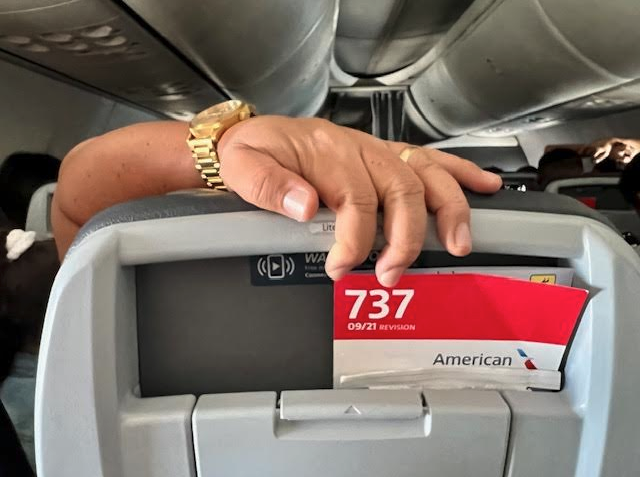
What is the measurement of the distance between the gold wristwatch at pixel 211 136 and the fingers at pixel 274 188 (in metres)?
0.19

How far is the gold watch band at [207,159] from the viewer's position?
2.94 feet

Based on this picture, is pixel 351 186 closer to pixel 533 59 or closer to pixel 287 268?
pixel 287 268

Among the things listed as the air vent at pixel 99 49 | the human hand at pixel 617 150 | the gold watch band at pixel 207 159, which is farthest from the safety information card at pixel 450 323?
the human hand at pixel 617 150

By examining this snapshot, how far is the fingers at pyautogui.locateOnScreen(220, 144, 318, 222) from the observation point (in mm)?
663

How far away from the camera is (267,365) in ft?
2.51

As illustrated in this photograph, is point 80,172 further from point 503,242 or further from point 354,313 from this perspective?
point 503,242

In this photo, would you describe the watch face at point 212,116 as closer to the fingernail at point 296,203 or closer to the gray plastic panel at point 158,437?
the fingernail at point 296,203

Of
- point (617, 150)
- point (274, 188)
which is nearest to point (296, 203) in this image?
point (274, 188)

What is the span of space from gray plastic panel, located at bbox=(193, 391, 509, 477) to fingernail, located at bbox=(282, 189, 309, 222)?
221mm

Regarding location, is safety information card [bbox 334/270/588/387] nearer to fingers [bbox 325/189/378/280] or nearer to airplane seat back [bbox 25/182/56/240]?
fingers [bbox 325/189/378/280]

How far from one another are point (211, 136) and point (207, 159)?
0.04 m

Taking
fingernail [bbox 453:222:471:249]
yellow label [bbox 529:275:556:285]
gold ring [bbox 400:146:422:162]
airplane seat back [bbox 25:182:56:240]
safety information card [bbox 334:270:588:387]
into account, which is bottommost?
airplane seat back [bbox 25:182:56:240]

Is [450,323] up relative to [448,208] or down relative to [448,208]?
down

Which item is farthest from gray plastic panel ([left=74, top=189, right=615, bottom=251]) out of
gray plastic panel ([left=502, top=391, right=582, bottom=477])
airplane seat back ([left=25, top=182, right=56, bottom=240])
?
airplane seat back ([left=25, top=182, right=56, bottom=240])
